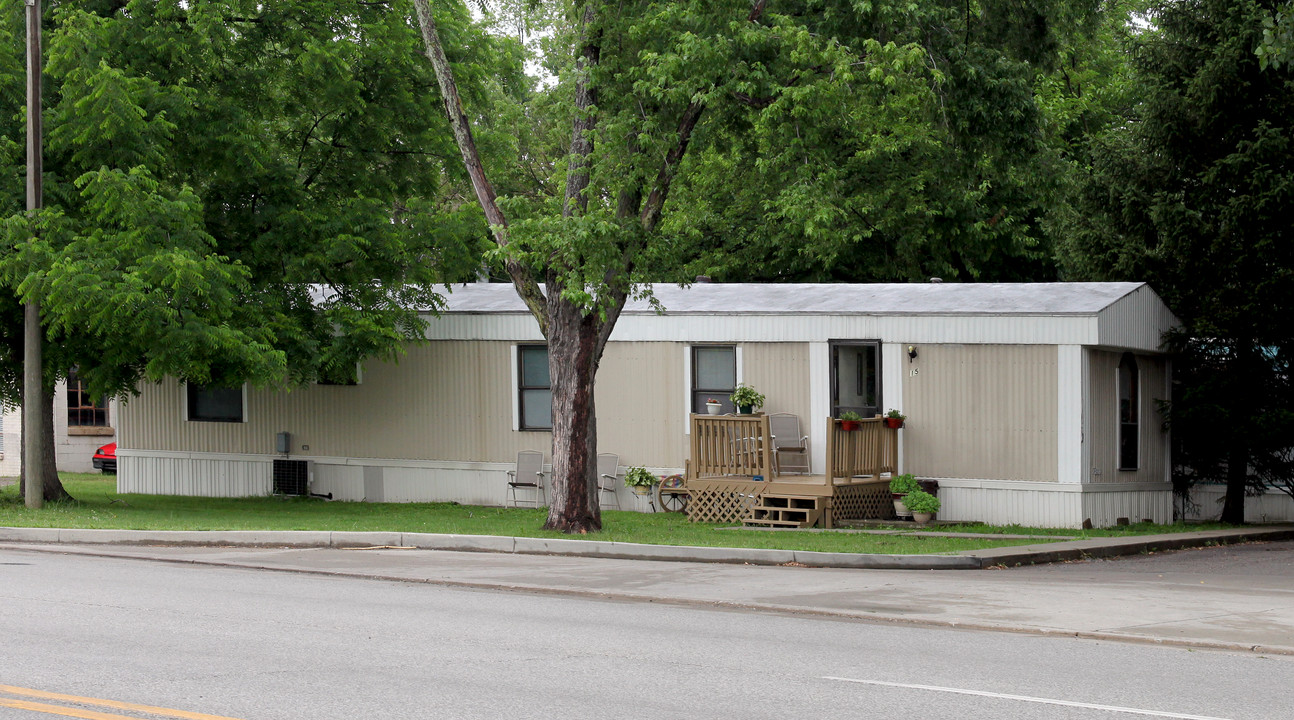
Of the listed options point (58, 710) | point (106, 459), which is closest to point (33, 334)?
point (58, 710)

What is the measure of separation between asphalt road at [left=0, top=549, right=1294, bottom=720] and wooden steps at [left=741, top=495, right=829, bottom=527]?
696cm

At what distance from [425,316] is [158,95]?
5.63 m

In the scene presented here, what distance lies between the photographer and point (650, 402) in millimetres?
20938

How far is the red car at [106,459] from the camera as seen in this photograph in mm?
32312

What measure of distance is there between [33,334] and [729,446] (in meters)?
10.2

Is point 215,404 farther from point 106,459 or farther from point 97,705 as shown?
point 97,705

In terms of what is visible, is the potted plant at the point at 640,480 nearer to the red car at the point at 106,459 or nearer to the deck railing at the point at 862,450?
the deck railing at the point at 862,450

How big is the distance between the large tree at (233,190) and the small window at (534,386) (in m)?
1.77

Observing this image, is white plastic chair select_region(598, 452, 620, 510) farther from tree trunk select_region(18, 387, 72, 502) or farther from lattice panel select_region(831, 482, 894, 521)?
tree trunk select_region(18, 387, 72, 502)

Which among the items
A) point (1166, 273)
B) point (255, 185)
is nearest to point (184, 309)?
point (255, 185)

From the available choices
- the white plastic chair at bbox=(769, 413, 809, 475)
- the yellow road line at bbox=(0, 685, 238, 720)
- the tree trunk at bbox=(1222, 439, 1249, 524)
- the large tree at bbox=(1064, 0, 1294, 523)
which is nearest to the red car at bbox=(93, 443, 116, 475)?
the white plastic chair at bbox=(769, 413, 809, 475)

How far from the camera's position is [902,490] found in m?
18.8

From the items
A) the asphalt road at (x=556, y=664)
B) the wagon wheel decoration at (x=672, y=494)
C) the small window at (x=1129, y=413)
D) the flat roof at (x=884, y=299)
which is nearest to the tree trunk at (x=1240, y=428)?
the small window at (x=1129, y=413)

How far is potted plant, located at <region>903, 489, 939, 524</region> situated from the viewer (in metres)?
18.4
